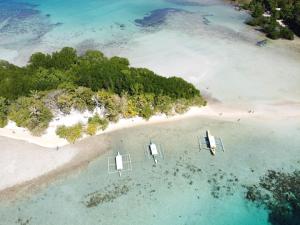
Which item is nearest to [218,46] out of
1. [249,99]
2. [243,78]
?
[243,78]

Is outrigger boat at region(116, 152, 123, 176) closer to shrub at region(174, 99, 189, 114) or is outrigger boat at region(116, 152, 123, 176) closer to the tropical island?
shrub at region(174, 99, 189, 114)

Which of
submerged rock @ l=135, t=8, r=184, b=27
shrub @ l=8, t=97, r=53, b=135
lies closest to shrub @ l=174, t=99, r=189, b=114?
shrub @ l=8, t=97, r=53, b=135

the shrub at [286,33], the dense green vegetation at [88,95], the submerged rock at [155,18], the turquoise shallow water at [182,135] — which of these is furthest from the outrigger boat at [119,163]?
the shrub at [286,33]

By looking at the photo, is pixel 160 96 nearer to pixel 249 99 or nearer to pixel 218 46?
pixel 249 99

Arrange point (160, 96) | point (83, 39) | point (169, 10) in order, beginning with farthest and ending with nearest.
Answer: point (169, 10), point (83, 39), point (160, 96)

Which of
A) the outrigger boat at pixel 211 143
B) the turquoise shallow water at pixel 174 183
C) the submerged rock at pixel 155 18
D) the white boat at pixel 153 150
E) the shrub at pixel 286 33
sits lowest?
the turquoise shallow water at pixel 174 183

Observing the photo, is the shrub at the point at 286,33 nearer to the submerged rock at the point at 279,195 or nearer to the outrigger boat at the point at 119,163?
the submerged rock at the point at 279,195
